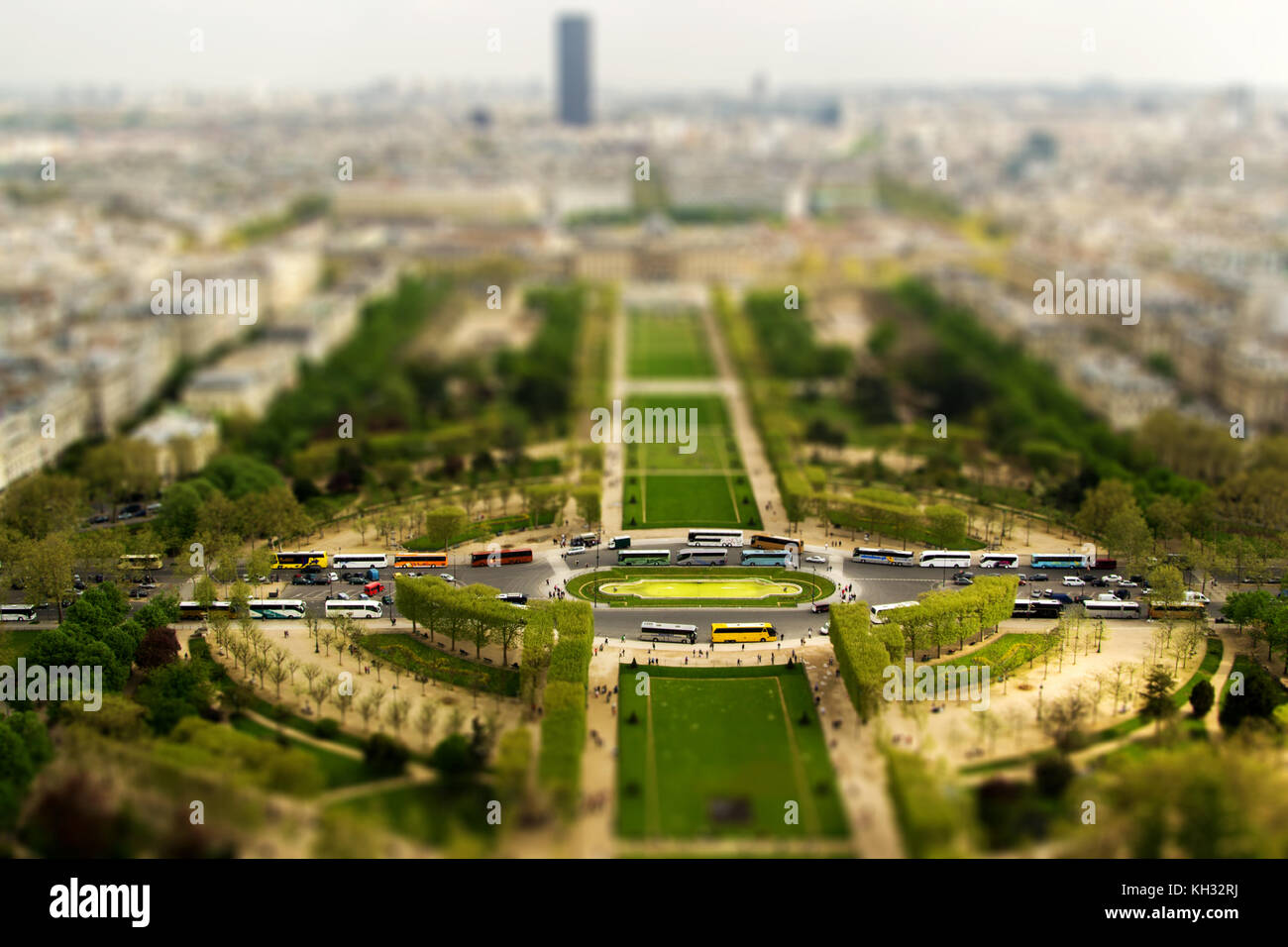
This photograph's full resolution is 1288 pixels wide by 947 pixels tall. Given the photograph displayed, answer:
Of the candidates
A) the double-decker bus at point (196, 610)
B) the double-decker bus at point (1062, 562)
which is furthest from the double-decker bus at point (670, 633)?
the double-decker bus at point (1062, 562)

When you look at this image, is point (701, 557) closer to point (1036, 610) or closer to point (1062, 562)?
point (1036, 610)

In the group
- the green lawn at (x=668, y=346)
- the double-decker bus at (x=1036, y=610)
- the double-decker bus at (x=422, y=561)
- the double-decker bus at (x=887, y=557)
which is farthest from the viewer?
the green lawn at (x=668, y=346)

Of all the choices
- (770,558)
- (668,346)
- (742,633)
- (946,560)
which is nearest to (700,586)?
(770,558)

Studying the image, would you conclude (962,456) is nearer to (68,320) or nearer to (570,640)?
(570,640)

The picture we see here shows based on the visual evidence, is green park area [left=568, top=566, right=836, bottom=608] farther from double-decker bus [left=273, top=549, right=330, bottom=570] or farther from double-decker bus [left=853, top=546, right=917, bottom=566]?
double-decker bus [left=273, top=549, right=330, bottom=570]

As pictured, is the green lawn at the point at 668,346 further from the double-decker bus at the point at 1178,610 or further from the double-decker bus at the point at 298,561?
the double-decker bus at the point at 1178,610
